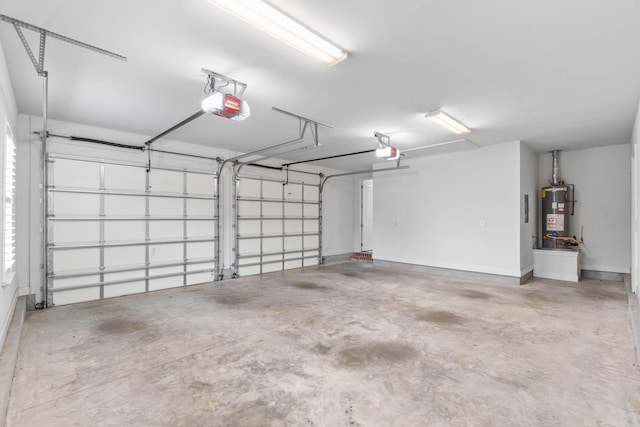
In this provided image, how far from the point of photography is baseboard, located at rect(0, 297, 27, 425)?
211 centimetres

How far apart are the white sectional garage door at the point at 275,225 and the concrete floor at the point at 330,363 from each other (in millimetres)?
2280

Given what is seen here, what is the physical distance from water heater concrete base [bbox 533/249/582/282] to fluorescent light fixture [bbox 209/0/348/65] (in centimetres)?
647

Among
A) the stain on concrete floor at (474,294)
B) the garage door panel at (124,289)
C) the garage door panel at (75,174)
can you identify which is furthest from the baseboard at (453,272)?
the garage door panel at (75,174)

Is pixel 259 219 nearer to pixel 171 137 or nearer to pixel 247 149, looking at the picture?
pixel 247 149

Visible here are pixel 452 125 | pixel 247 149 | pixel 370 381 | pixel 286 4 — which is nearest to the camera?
pixel 286 4

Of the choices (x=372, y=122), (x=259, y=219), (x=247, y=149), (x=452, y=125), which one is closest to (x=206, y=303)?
(x=259, y=219)

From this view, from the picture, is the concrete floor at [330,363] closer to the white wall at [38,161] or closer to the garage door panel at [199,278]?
the white wall at [38,161]

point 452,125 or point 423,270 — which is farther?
point 423,270

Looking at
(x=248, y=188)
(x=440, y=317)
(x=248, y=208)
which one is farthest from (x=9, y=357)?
(x=248, y=188)

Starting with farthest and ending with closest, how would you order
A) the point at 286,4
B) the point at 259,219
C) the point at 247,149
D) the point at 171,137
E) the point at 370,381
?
the point at 259,219 < the point at 247,149 < the point at 171,137 < the point at 370,381 < the point at 286,4

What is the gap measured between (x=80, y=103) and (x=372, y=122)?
13.2ft

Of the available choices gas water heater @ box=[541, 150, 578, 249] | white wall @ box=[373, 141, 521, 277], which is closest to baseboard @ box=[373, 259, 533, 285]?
white wall @ box=[373, 141, 521, 277]

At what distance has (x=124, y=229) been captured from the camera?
5422 millimetres

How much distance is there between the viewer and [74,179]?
4.92 meters
